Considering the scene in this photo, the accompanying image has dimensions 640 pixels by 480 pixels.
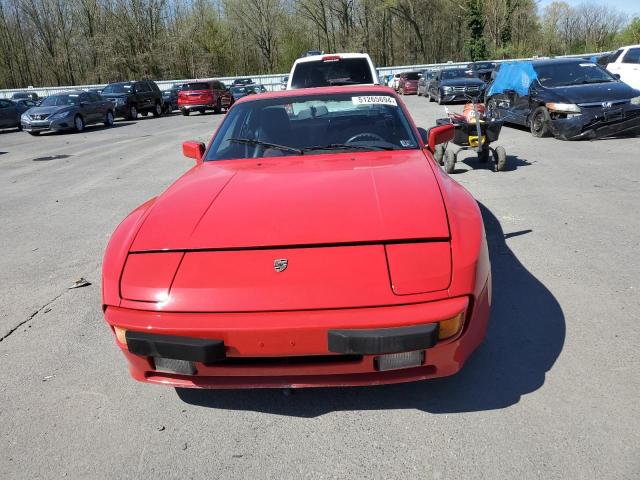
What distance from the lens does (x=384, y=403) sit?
8.29 ft

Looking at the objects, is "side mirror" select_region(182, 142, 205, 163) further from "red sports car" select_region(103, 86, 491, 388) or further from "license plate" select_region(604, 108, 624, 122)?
"license plate" select_region(604, 108, 624, 122)

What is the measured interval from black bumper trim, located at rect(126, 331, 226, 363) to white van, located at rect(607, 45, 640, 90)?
16676 mm

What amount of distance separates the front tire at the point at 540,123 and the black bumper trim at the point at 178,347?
35.2 ft

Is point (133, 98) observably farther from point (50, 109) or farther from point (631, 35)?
point (631, 35)

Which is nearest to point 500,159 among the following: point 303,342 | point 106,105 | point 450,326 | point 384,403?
point 384,403

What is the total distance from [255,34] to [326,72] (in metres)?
54.0

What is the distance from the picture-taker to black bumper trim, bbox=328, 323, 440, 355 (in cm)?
206

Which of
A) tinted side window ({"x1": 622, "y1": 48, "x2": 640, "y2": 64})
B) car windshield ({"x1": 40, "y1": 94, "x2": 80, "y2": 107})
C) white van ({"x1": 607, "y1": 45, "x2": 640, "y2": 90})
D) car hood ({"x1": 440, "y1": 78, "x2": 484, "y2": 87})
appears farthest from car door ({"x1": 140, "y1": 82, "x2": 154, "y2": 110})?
tinted side window ({"x1": 622, "y1": 48, "x2": 640, "y2": 64})

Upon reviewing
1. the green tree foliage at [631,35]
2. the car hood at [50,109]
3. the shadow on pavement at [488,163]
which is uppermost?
the green tree foliage at [631,35]

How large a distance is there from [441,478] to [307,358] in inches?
28.3

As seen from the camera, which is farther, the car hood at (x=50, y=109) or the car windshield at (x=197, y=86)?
the car windshield at (x=197, y=86)

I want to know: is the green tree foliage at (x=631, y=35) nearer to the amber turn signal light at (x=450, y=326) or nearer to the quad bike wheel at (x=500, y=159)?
the quad bike wheel at (x=500, y=159)

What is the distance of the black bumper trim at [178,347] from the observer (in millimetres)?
2123

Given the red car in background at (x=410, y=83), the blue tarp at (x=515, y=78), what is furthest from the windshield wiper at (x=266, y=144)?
the red car in background at (x=410, y=83)
